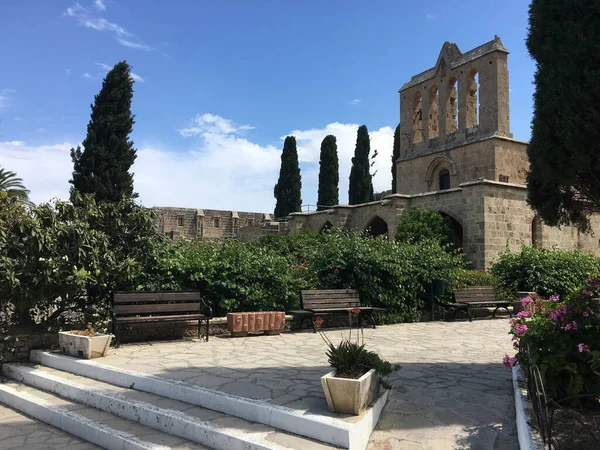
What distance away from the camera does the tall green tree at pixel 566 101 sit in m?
4.40

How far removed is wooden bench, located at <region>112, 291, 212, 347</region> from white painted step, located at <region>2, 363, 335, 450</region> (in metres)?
1.29

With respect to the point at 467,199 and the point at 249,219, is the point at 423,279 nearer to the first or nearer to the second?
the point at 467,199

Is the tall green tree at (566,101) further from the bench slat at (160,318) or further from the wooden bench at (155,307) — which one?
the wooden bench at (155,307)

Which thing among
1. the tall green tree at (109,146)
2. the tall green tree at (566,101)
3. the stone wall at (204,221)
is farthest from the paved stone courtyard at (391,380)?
the stone wall at (204,221)

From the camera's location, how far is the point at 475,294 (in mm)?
11906

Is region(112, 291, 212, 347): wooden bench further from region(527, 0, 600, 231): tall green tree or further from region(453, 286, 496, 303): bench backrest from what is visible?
region(453, 286, 496, 303): bench backrest

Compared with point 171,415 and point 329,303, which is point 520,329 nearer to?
point 171,415

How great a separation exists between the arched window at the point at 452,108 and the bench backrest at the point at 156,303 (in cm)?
2154

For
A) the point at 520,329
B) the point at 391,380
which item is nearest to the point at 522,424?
the point at 520,329

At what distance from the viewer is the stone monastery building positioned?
1706 cm

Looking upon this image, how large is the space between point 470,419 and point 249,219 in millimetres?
32539

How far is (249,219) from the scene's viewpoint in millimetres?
36219

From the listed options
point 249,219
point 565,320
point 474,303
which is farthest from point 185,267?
point 249,219

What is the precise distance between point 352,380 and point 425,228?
14.4 meters
